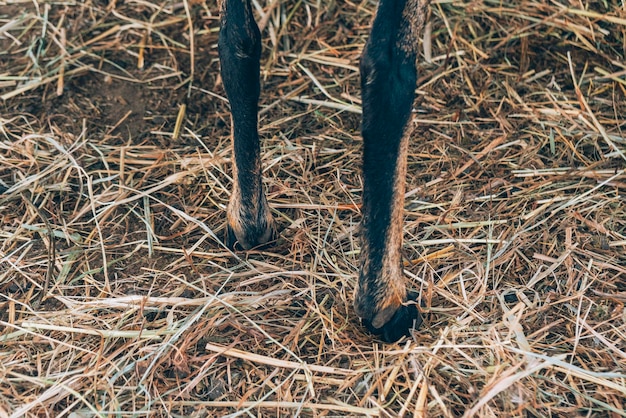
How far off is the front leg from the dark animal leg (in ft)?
1.96

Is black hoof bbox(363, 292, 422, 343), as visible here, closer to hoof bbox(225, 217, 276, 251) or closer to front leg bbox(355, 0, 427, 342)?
front leg bbox(355, 0, 427, 342)

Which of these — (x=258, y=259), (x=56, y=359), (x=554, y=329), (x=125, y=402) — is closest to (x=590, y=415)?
(x=554, y=329)

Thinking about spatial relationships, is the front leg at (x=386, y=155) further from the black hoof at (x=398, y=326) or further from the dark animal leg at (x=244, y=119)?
the dark animal leg at (x=244, y=119)

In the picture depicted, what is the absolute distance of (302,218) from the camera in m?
3.36

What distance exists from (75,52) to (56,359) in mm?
2141

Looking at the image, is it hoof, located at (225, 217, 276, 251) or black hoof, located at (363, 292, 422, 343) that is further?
hoof, located at (225, 217, 276, 251)

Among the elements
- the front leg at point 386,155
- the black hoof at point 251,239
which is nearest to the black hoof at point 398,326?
the front leg at point 386,155

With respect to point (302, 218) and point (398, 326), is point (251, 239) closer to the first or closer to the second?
point (302, 218)

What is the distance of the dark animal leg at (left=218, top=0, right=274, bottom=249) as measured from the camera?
2996 millimetres

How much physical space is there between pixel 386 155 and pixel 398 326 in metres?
0.68

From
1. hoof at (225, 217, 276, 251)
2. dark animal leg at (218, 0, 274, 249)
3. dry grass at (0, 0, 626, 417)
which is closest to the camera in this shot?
dry grass at (0, 0, 626, 417)

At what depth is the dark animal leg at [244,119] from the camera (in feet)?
9.83

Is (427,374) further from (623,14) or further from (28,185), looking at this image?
(623,14)

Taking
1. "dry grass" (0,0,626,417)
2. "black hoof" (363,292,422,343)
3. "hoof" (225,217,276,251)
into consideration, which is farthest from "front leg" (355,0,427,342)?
"hoof" (225,217,276,251)
